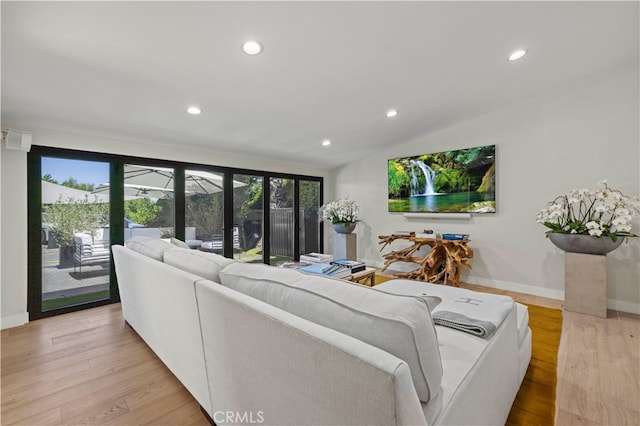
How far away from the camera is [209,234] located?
13.7 feet

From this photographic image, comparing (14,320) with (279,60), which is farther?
(14,320)

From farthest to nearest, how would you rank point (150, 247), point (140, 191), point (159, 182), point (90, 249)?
point (159, 182) < point (140, 191) < point (90, 249) < point (150, 247)

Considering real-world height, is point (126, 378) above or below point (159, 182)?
below

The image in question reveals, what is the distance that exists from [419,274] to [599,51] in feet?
10.2

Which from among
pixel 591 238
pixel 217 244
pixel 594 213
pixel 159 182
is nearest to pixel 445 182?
pixel 594 213

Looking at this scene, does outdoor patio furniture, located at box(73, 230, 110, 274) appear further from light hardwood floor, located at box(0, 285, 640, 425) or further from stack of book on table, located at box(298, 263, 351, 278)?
stack of book on table, located at box(298, 263, 351, 278)

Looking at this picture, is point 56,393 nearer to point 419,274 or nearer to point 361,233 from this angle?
point 419,274

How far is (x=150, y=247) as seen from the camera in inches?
86.9

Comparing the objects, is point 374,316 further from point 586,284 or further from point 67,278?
point 67,278

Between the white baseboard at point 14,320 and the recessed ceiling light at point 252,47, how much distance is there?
3299 millimetres

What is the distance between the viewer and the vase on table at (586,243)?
2.85 meters

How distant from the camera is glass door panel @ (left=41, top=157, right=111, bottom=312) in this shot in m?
2.98

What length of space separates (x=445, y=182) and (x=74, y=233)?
15.7 ft

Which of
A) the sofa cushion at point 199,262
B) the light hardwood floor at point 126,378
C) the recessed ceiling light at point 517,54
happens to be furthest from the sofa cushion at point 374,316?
the recessed ceiling light at point 517,54
